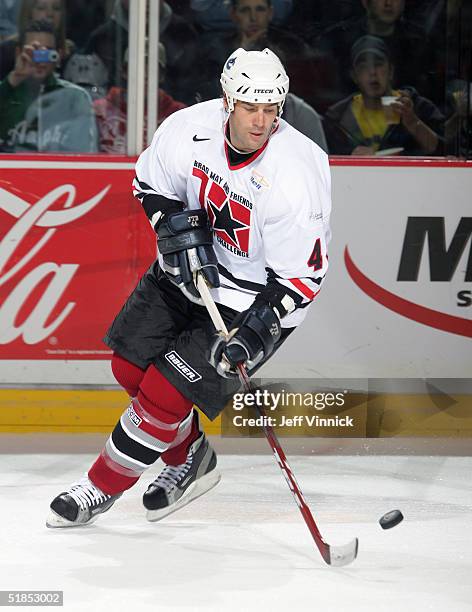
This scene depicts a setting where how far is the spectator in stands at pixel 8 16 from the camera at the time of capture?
409cm

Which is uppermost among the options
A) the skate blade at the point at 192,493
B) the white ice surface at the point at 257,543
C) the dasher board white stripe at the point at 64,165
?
the dasher board white stripe at the point at 64,165

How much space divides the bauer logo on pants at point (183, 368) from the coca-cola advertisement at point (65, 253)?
3.59ft

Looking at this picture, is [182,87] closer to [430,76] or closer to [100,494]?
[430,76]

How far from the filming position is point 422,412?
4.27 metres

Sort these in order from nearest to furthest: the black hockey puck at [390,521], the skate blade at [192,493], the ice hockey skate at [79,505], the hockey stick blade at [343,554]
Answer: the hockey stick blade at [343,554]
the black hockey puck at [390,521]
the ice hockey skate at [79,505]
the skate blade at [192,493]

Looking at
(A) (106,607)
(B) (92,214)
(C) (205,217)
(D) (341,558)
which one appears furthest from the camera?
(B) (92,214)

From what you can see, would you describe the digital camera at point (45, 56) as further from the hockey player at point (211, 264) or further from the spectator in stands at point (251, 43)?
the hockey player at point (211, 264)

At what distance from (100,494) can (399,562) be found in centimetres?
71

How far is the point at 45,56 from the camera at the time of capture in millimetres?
4113

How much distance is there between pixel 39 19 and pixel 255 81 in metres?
1.39

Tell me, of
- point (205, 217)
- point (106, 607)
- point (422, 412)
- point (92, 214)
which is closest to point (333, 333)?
point (422, 412)

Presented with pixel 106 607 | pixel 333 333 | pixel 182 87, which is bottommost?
pixel 106 607

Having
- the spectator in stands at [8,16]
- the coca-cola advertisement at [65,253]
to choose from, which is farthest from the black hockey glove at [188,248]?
the spectator in stands at [8,16]

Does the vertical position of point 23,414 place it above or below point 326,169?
below
